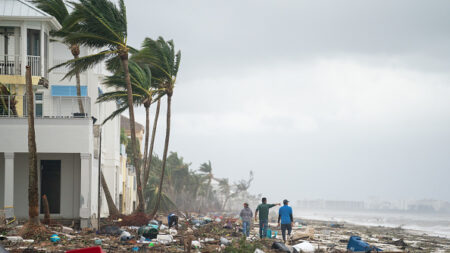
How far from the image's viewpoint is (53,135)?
76.6 ft

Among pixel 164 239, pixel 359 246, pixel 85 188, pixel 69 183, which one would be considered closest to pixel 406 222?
pixel 69 183

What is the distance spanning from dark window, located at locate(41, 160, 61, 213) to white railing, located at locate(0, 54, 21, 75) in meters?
4.00

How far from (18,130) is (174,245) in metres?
7.77

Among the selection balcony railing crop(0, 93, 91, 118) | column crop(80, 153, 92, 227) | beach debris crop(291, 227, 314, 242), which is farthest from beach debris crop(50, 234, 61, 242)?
beach debris crop(291, 227, 314, 242)

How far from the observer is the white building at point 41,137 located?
23.1 m

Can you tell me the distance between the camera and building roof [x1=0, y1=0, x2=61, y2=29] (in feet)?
82.0

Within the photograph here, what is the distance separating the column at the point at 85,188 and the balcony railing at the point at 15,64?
15.4 ft

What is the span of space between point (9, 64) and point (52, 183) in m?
5.29

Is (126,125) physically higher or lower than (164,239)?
higher

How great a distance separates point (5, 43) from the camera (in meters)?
26.3

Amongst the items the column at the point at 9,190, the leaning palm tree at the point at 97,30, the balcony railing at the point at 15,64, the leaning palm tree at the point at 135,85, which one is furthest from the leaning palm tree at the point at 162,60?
the column at the point at 9,190

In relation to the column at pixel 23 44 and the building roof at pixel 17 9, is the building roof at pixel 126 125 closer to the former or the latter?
the building roof at pixel 17 9

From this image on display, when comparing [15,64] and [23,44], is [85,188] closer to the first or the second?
[15,64]

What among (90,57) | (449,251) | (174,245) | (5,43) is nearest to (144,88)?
(90,57)
